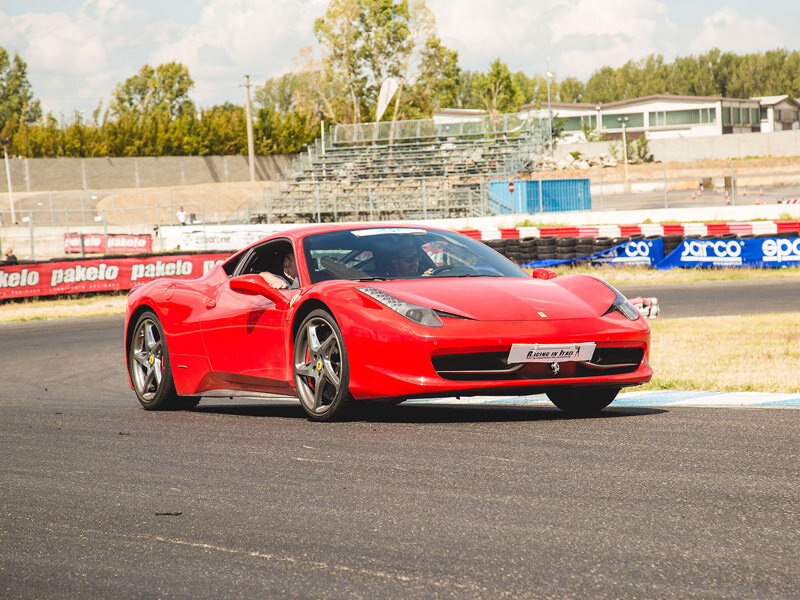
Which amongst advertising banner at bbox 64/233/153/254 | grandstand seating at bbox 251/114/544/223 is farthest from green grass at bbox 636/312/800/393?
advertising banner at bbox 64/233/153/254

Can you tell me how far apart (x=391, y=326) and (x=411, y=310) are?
5.8 inches

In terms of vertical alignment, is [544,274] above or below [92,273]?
above

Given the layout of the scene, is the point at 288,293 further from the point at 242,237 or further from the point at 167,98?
the point at 167,98

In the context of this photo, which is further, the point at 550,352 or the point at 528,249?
the point at 528,249

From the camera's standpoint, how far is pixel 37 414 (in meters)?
7.44

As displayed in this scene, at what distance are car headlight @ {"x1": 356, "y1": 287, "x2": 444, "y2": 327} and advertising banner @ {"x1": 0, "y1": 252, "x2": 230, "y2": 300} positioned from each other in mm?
18017

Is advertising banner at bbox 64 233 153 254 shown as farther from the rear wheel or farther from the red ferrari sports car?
the red ferrari sports car

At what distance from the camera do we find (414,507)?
3.74 m

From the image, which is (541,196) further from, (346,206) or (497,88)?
(497,88)

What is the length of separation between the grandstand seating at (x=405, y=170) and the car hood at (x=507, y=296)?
33.4m

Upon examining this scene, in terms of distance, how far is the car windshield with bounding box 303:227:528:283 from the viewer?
6.50 m

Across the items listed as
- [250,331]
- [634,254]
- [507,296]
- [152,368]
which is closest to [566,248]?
[634,254]

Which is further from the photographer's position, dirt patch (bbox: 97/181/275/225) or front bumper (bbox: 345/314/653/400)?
dirt patch (bbox: 97/181/275/225)

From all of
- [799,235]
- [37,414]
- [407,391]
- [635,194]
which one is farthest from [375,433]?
[635,194]
